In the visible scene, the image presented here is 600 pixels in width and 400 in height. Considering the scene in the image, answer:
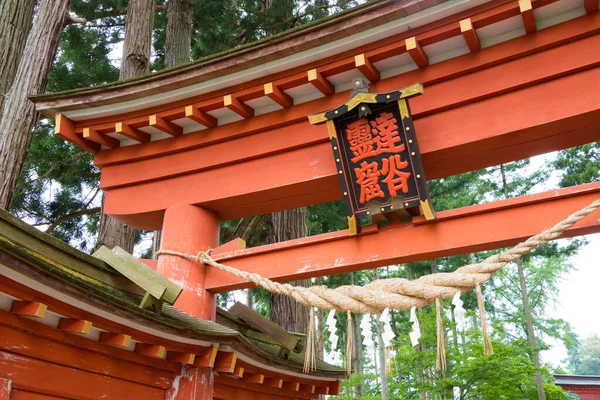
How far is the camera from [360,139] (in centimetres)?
366

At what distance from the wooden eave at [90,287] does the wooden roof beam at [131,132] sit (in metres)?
1.38

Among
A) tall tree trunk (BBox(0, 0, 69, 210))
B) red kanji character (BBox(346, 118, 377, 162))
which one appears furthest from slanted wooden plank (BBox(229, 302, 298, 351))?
tall tree trunk (BBox(0, 0, 69, 210))

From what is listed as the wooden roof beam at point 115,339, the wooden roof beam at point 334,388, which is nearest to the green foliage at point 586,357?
the wooden roof beam at point 334,388

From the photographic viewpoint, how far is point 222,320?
5012 mm

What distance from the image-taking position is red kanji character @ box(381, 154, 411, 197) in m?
3.45

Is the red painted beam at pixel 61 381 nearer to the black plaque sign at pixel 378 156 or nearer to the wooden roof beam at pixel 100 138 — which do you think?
the black plaque sign at pixel 378 156

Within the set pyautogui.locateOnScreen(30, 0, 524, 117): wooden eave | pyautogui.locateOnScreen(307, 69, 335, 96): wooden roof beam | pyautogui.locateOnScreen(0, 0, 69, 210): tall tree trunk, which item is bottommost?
pyautogui.locateOnScreen(307, 69, 335, 96): wooden roof beam

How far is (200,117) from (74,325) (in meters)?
2.11

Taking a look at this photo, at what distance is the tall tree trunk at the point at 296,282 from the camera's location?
846cm

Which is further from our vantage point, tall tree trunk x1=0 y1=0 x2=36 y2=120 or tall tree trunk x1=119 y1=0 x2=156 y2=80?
tall tree trunk x1=119 y1=0 x2=156 y2=80

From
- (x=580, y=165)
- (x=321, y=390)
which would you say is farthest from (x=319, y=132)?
(x=580, y=165)

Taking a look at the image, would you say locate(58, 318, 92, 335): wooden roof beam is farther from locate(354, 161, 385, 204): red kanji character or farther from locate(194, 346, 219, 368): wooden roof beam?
locate(354, 161, 385, 204): red kanji character

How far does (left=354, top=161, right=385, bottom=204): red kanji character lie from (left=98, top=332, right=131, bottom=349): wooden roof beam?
1.83 m

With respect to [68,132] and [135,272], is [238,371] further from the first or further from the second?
[68,132]
